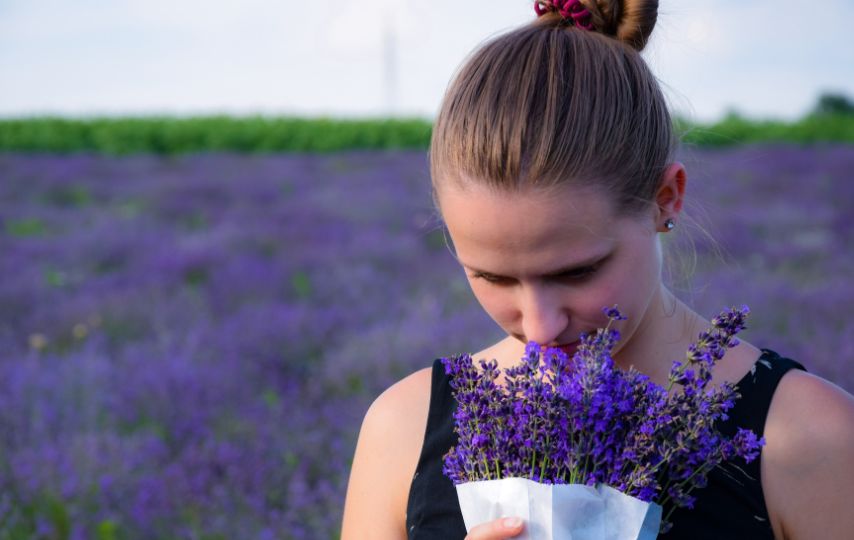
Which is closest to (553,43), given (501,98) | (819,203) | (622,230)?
(501,98)

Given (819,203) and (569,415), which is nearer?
(569,415)

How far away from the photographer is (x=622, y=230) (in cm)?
154

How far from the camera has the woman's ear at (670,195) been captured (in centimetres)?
166

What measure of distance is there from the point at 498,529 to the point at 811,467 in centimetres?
62

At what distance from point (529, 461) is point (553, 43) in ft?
2.56

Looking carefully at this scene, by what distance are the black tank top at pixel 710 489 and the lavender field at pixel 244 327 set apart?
447 millimetres

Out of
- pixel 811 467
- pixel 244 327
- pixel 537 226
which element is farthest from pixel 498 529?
pixel 244 327

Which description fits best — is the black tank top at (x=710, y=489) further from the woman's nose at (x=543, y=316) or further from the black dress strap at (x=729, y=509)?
the woman's nose at (x=543, y=316)

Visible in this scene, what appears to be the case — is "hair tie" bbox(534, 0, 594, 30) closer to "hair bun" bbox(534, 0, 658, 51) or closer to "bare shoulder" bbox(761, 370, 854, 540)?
"hair bun" bbox(534, 0, 658, 51)

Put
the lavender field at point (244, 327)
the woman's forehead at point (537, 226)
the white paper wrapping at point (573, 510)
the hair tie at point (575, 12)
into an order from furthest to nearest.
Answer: the lavender field at point (244, 327)
the hair tie at point (575, 12)
the woman's forehead at point (537, 226)
the white paper wrapping at point (573, 510)

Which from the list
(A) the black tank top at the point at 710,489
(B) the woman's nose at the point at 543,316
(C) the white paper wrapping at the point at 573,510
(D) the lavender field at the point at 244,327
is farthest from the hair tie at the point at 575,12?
(C) the white paper wrapping at the point at 573,510

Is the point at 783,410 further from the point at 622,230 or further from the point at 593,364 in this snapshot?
the point at 593,364

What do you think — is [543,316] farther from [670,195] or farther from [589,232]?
[670,195]

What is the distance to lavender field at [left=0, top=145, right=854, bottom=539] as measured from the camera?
Result: 3.49 meters
